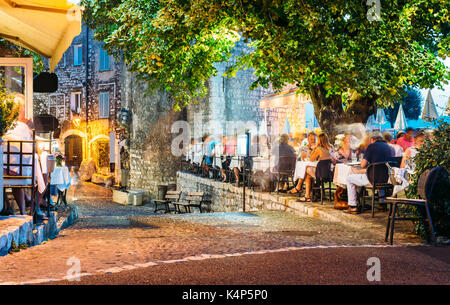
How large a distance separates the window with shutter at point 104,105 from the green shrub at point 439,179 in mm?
26455

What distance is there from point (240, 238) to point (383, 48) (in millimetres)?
5351

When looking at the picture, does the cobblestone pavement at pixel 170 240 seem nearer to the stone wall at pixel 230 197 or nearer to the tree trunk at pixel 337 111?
the stone wall at pixel 230 197

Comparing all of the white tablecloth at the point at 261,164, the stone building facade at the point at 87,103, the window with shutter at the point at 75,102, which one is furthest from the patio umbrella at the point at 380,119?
the window with shutter at the point at 75,102

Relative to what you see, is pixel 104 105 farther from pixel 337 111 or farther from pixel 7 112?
pixel 7 112

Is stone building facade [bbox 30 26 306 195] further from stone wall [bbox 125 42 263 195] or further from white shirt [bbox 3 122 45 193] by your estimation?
white shirt [bbox 3 122 45 193]

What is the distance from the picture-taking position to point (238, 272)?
13.4 ft

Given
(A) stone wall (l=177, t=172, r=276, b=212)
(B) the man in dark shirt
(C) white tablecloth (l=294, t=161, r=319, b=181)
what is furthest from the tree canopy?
(A) stone wall (l=177, t=172, r=276, b=212)

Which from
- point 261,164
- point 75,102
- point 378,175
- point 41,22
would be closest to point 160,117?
point 75,102

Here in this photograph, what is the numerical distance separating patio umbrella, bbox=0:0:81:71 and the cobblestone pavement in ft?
9.17

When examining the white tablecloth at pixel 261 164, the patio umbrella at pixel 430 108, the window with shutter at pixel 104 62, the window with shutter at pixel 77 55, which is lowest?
the white tablecloth at pixel 261 164

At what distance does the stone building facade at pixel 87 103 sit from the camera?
98.6 feet

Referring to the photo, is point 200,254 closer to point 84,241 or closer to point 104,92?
point 84,241

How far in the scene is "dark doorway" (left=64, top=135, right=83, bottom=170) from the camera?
31922mm
